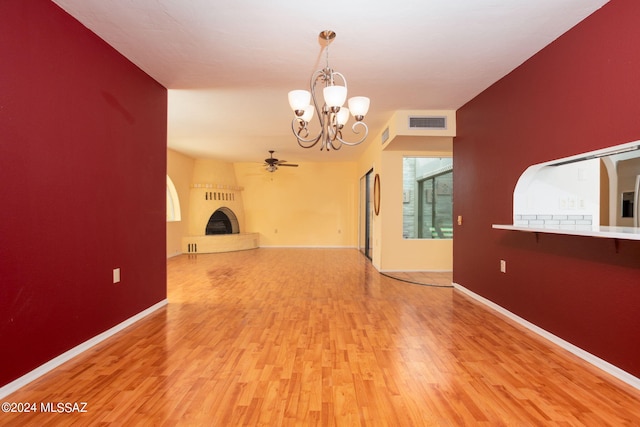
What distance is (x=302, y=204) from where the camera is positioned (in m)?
9.78

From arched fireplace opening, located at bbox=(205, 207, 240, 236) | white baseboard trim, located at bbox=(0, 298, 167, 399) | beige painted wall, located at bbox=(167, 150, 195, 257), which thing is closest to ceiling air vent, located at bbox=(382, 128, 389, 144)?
white baseboard trim, located at bbox=(0, 298, 167, 399)

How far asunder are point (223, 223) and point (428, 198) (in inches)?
227

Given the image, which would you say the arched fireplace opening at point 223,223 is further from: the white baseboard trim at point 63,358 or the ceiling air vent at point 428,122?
the ceiling air vent at point 428,122

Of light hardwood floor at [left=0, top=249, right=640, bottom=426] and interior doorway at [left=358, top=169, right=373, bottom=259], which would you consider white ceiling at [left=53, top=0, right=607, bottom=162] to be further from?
interior doorway at [left=358, top=169, right=373, bottom=259]

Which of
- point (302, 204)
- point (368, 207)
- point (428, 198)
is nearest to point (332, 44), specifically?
point (428, 198)

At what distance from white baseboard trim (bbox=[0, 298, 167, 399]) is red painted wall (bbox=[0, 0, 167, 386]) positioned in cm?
4

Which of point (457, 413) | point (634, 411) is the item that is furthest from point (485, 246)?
point (457, 413)

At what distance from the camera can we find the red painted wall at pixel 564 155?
2.08m

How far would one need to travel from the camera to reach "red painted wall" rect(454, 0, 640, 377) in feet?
6.82

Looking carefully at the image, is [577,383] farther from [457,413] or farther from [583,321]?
[457,413]

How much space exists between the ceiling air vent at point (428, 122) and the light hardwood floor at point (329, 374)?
2466mm

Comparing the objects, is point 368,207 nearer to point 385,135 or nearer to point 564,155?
point 385,135

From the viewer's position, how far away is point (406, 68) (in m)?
3.19

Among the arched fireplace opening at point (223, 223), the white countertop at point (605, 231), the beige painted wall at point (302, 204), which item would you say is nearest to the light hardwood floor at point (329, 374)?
the white countertop at point (605, 231)
